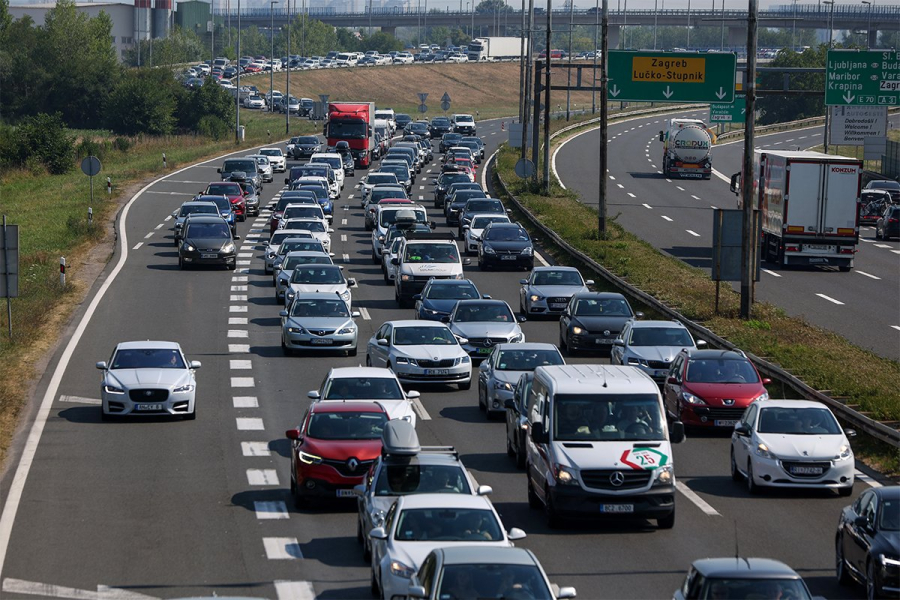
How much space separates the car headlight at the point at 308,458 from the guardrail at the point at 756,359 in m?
9.14

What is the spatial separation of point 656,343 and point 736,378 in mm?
4207

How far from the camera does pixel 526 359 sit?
27.0m

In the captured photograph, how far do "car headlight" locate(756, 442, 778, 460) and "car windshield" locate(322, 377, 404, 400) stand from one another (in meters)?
6.04

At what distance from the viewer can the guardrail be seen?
23.3m

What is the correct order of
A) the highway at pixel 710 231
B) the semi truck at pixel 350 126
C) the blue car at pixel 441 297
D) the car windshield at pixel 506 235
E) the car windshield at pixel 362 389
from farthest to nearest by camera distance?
the semi truck at pixel 350 126, the car windshield at pixel 506 235, the highway at pixel 710 231, the blue car at pixel 441 297, the car windshield at pixel 362 389

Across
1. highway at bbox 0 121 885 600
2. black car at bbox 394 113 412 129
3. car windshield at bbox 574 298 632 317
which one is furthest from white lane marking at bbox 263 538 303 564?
black car at bbox 394 113 412 129

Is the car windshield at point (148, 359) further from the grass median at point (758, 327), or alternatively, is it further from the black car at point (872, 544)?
the black car at point (872, 544)

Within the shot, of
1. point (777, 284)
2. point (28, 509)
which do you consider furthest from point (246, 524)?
point (777, 284)

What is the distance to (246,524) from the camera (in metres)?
18.9

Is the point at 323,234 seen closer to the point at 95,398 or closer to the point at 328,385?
the point at 95,398

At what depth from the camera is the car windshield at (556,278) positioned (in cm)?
3944

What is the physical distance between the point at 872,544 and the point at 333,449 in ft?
25.9

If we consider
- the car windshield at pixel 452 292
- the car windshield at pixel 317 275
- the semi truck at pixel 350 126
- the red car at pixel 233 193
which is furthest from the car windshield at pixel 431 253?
the semi truck at pixel 350 126

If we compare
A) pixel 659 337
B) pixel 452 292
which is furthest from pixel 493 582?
pixel 452 292
